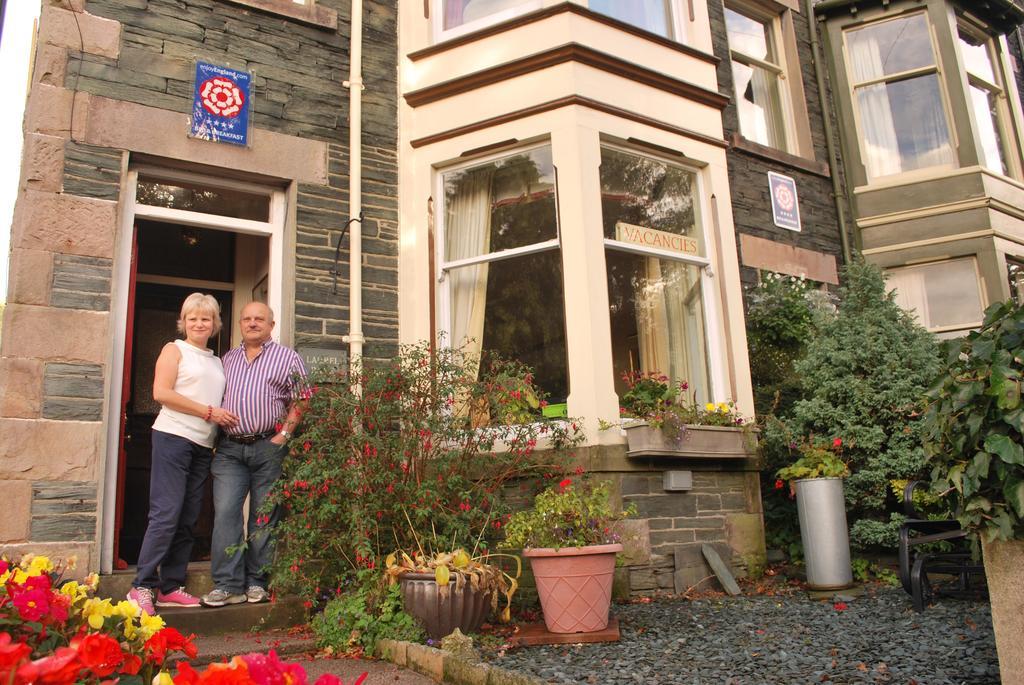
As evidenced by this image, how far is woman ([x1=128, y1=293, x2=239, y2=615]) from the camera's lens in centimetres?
461

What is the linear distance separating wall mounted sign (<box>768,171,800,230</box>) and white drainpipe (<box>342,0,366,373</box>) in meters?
4.45

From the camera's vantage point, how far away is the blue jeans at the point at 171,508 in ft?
15.0

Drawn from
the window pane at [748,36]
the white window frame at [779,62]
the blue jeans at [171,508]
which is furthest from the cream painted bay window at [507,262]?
the window pane at [748,36]

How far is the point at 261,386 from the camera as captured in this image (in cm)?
507

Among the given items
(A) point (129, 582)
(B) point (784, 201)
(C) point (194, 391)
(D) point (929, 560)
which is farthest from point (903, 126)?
(A) point (129, 582)

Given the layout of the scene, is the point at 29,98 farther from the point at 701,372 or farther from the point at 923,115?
the point at 923,115

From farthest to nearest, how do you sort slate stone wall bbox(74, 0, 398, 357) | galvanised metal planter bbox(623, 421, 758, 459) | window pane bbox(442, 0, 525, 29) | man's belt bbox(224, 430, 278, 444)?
window pane bbox(442, 0, 525, 29)
galvanised metal planter bbox(623, 421, 758, 459)
slate stone wall bbox(74, 0, 398, 357)
man's belt bbox(224, 430, 278, 444)

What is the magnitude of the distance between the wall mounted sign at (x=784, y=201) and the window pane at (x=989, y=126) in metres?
2.92

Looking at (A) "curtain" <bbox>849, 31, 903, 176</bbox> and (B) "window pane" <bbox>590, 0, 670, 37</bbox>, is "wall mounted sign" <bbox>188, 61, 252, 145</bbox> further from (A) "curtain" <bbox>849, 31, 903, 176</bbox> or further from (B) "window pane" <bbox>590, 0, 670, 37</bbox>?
(A) "curtain" <bbox>849, 31, 903, 176</bbox>

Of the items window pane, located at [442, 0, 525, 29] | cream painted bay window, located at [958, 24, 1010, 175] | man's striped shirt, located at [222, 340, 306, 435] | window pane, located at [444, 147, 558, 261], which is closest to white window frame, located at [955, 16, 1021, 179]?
cream painted bay window, located at [958, 24, 1010, 175]

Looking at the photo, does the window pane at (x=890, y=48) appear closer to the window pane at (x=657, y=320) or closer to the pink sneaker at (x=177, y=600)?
the window pane at (x=657, y=320)

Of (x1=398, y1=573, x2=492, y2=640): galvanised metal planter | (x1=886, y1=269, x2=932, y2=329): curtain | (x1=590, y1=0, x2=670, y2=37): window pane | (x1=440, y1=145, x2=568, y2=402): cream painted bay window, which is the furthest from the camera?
(x1=886, y1=269, x2=932, y2=329): curtain

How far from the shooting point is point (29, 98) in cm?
527

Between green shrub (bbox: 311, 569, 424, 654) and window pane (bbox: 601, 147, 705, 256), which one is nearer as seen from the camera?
green shrub (bbox: 311, 569, 424, 654)
